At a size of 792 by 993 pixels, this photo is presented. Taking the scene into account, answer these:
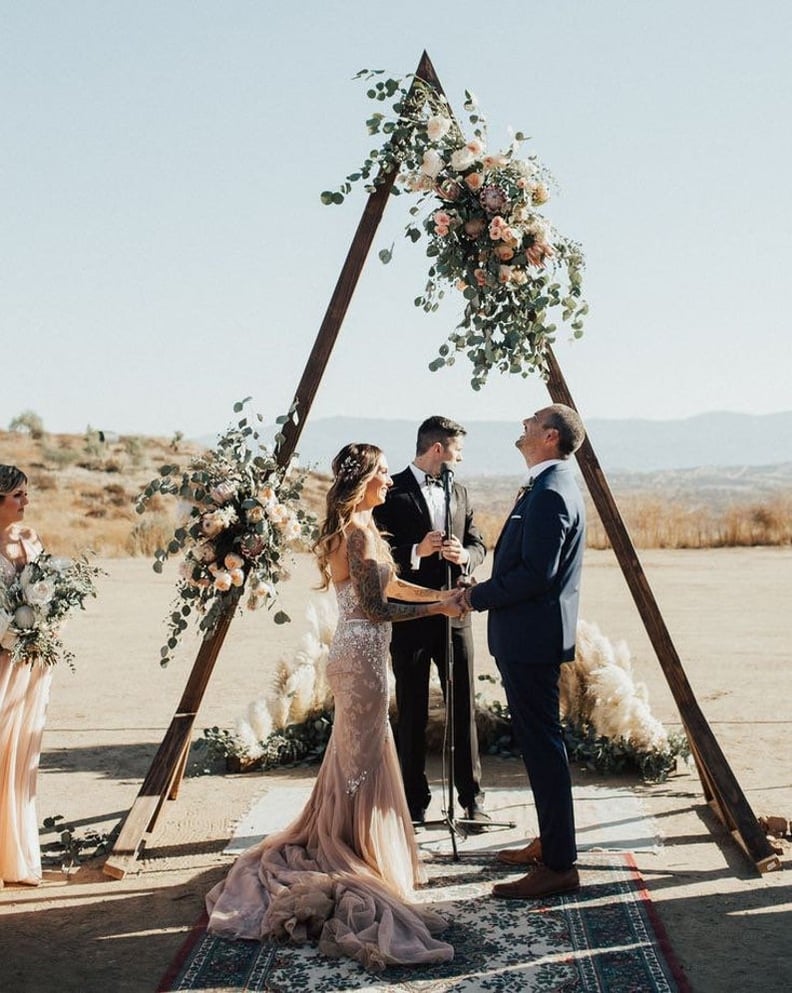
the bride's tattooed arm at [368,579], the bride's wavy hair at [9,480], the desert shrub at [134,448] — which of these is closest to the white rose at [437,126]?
the bride's tattooed arm at [368,579]

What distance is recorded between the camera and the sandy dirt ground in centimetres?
505

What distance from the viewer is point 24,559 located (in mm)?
6133

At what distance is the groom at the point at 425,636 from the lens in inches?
266

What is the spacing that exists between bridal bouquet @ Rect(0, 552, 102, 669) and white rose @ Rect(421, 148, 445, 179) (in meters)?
2.58

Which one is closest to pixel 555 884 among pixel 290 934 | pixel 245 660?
pixel 290 934

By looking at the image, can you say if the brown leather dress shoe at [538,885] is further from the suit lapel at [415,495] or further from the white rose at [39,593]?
the white rose at [39,593]

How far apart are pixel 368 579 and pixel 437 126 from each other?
7.66 feet

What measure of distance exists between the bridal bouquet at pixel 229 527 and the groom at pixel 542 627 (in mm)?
1073

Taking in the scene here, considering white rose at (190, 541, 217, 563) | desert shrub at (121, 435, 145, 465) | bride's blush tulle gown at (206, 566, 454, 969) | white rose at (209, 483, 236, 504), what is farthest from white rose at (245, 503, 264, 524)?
desert shrub at (121, 435, 145, 465)

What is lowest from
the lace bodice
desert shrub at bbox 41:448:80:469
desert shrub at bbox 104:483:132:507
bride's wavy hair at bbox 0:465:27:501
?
the lace bodice

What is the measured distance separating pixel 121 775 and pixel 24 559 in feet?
8.54

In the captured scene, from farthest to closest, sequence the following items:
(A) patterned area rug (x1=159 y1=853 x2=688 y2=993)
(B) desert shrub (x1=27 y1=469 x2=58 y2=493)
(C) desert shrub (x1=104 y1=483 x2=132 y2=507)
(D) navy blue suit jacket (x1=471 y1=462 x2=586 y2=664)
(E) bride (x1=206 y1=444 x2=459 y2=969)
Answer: (B) desert shrub (x1=27 y1=469 x2=58 y2=493) → (C) desert shrub (x1=104 y1=483 x2=132 y2=507) → (D) navy blue suit jacket (x1=471 y1=462 x2=586 y2=664) → (E) bride (x1=206 y1=444 x2=459 y2=969) → (A) patterned area rug (x1=159 y1=853 x2=688 y2=993)

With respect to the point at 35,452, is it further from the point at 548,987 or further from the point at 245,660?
the point at 548,987

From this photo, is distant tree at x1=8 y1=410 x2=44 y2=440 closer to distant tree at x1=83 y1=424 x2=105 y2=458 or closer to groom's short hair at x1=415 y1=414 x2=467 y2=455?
distant tree at x1=83 y1=424 x2=105 y2=458
